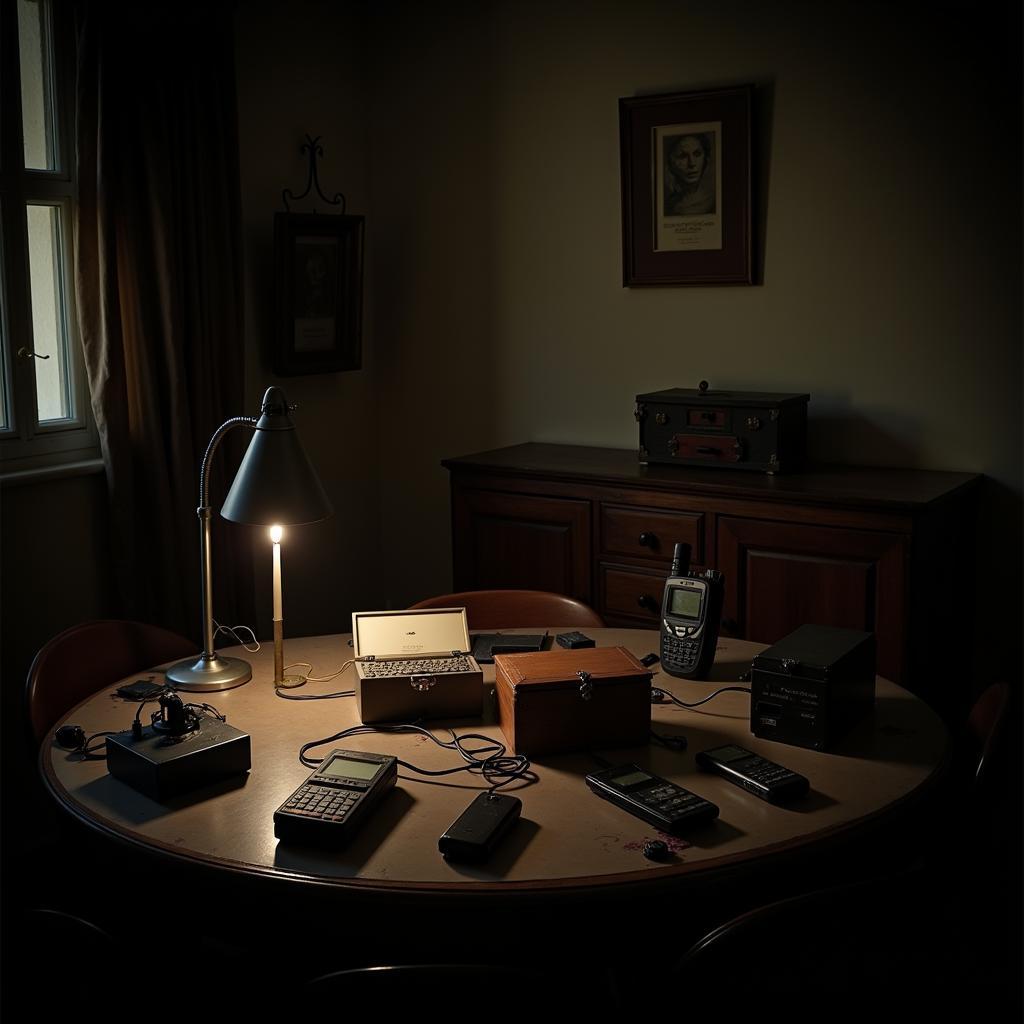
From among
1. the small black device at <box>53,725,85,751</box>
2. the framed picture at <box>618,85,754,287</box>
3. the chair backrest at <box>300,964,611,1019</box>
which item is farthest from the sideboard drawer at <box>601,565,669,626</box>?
the chair backrest at <box>300,964,611,1019</box>

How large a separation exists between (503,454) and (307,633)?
1.04 meters

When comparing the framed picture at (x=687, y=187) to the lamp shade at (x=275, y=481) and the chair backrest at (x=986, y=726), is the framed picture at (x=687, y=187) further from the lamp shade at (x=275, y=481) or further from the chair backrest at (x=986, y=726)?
the lamp shade at (x=275, y=481)

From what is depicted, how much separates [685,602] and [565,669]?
1.47ft

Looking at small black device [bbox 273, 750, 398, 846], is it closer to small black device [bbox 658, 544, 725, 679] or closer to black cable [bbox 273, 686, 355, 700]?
black cable [bbox 273, 686, 355, 700]

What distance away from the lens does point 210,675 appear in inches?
92.7

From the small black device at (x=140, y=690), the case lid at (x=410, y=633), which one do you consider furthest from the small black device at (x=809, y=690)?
the small black device at (x=140, y=690)

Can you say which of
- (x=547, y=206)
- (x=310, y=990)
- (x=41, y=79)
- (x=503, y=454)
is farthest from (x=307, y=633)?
(x=310, y=990)

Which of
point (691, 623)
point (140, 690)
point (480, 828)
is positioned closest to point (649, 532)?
point (691, 623)

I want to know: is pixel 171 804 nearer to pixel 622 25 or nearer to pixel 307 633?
pixel 307 633

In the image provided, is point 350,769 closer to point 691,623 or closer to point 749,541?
point 691,623

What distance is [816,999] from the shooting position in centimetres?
142

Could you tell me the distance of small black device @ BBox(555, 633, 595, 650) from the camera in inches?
97.8

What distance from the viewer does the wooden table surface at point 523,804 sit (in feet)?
5.36

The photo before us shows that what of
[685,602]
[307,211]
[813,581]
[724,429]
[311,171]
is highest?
[311,171]
